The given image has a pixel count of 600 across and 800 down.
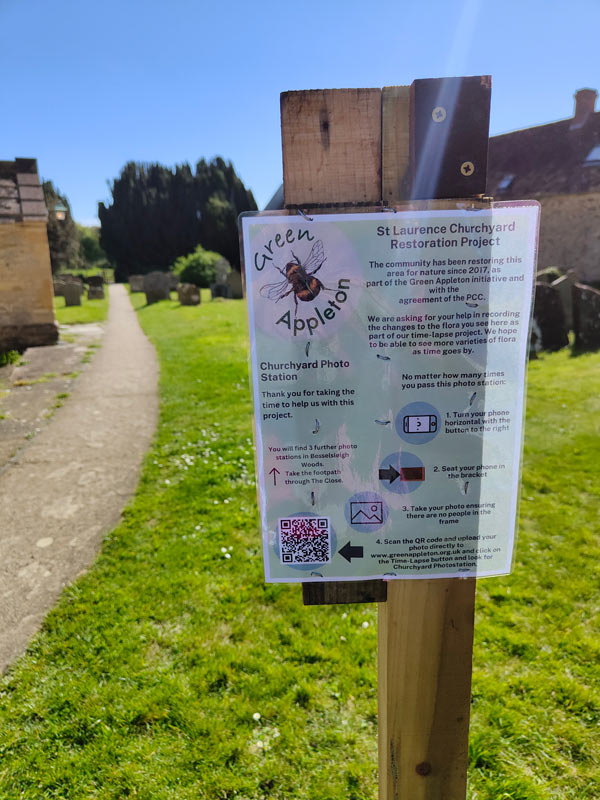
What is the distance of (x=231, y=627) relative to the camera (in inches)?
113

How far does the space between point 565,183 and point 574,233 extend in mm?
1806

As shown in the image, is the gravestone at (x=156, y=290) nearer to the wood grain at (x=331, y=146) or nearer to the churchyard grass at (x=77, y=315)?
the churchyard grass at (x=77, y=315)

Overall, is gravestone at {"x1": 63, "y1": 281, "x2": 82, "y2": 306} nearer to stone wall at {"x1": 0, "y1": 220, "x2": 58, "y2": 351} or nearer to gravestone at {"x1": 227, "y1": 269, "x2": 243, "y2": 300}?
gravestone at {"x1": 227, "y1": 269, "x2": 243, "y2": 300}

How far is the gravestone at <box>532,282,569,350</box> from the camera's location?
8898mm

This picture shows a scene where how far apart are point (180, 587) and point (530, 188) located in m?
21.1

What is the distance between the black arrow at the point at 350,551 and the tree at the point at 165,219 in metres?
46.9

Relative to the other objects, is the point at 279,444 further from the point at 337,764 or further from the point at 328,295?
the point at 337,764

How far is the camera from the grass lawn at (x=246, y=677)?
2092mm

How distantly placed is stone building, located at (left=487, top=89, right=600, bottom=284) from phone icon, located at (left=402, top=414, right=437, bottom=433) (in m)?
19.6

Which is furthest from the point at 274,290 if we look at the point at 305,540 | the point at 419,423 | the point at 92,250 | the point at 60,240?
the point at 92,250

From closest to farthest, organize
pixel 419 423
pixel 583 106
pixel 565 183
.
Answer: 1. pixel 419 423
2. pixel 565 183
3. pixel 583 106

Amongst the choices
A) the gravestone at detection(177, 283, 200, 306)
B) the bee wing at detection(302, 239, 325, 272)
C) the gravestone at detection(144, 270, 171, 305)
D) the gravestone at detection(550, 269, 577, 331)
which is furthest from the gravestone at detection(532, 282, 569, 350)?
the gravestone at detection(144, 270, 171, 305)

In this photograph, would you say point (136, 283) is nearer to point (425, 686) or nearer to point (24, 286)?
point (24, 286)

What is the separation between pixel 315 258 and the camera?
3.91 ft
